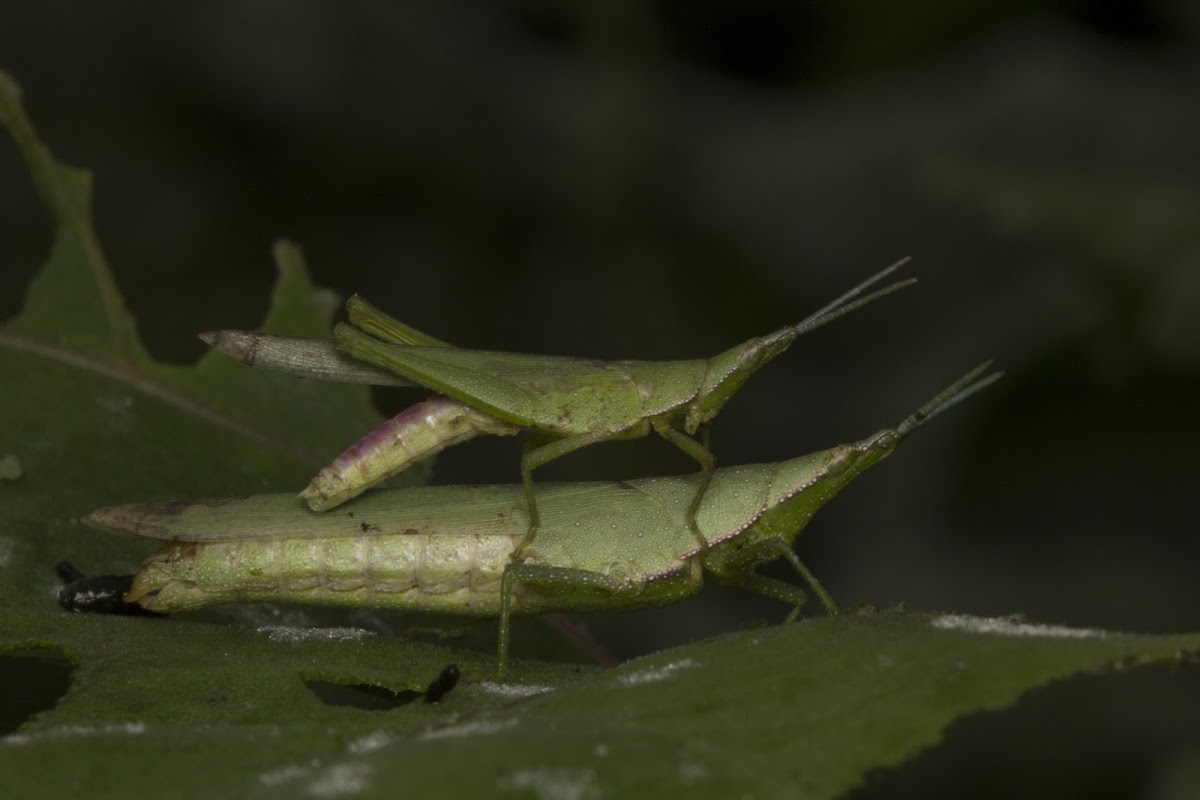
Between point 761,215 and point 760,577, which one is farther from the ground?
point 761,215

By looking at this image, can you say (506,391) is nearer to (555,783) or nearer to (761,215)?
(555,783)

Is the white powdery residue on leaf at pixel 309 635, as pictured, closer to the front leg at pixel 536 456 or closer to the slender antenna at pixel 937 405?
the front leg at pixel 536 456

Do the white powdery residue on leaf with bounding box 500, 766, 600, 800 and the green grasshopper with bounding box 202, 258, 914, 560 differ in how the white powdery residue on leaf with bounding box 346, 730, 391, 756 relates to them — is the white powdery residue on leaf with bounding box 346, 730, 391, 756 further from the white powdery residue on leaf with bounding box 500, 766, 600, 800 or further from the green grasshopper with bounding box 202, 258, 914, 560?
the green grasshopper with bounding box 202, 258, 914, 560

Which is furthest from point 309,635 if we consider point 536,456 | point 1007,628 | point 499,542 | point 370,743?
point 1007,628

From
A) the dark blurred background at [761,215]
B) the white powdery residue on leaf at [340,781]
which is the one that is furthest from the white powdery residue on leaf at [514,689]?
the dark blurred background at [761,215]

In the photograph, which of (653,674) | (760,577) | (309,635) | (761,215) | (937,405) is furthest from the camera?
(761,215)

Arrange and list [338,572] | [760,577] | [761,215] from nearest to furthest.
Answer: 1. [338,572]
2. [760,577]
3. [761,215]

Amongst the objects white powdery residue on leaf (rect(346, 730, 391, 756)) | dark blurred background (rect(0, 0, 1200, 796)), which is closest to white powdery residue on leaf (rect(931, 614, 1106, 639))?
white powdery residue on leaf (rect(346, 730, 391, 756))

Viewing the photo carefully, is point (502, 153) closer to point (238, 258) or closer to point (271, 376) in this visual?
point (238, 258)
